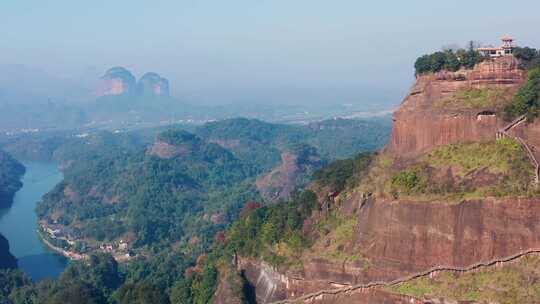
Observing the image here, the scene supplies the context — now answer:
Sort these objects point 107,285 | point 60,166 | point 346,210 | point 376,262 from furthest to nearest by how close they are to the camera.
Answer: point 60,166 < point 107,285 < point 346,210 < point 376,262

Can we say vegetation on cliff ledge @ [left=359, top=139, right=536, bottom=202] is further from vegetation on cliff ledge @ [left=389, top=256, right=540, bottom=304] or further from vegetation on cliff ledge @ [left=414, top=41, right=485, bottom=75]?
A: vegetation on cliff ledge @ [left=414, top=41, right=485, bottom=75]

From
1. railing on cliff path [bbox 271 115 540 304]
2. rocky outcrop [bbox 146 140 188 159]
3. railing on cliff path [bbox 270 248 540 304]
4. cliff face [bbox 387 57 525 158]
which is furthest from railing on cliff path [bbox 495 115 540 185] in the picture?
rocky outcrop [bbox 146 140 188 159]

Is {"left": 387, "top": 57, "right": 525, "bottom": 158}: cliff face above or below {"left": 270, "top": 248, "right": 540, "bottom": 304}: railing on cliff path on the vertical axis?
above

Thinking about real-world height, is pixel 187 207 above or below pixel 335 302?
below

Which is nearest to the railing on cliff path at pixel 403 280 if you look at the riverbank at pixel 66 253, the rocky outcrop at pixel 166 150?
the riverbank at pixel 66 253

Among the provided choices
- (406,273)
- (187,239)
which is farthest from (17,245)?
(406,273)

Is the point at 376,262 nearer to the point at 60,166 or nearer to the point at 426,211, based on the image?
the point at 426,211

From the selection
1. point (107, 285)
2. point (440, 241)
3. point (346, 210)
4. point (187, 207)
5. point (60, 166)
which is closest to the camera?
point (440, 241)
